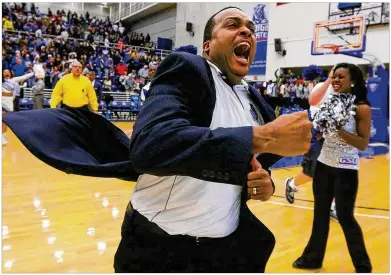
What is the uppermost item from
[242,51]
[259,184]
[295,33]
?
[295,33]

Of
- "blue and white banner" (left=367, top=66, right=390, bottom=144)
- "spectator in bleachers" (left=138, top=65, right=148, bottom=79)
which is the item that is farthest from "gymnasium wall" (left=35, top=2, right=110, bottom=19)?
"blue and white banner" (left=367, top=66, right=390, bottom=144)

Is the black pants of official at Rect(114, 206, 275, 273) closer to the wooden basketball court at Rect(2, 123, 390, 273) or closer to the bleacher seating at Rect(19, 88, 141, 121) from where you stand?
the wooden basketball court at Rect(2, 123, 390, 273)

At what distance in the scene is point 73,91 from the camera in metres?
6.73

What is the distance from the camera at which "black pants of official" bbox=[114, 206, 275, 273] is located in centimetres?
113

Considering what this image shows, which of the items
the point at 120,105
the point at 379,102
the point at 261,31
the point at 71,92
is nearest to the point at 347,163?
the point at 71,92

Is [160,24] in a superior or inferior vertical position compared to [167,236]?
superior

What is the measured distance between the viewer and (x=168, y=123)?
2.65ft

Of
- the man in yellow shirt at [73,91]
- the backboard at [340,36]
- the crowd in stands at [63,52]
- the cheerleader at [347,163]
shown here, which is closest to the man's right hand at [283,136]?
the cheerleader at [347,163]

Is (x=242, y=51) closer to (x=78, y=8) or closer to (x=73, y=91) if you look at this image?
(x=73, y=91)

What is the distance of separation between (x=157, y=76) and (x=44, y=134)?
1.09ft

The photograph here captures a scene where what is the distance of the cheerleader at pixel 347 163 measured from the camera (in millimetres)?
2537

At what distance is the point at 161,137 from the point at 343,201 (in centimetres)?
207

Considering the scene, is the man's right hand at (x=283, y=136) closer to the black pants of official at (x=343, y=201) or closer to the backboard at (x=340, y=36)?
the black pants of official at (x=343, y=201)

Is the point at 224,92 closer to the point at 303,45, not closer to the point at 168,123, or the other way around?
the point at 168,123
